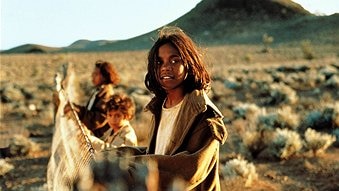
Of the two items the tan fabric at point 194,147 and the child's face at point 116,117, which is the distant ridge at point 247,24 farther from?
the tan fabric at point 194,147

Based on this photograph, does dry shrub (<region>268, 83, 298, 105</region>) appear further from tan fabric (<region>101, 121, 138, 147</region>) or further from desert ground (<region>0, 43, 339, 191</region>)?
tan fabric (<region>101, 121, 138, 147</region>)

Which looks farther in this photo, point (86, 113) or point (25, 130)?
point (25, 130)

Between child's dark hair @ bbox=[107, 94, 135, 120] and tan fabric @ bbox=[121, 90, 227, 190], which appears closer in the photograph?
tan fabric @ bbox=[121, 90, 227, 190]

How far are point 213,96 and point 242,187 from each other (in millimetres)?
14021

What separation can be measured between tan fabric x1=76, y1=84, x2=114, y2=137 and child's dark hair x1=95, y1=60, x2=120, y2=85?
0.33 feet

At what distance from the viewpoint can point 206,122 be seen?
3.57m

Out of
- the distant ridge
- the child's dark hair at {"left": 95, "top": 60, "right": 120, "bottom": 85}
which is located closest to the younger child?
the child's dark hair at {"left": 95, "top": 60, "right": 120, "bottom": 85}

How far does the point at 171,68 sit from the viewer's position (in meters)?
3.78

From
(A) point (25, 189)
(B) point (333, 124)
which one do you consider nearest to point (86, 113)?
(A) point (25, 189)

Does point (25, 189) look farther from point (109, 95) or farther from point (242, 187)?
point (242, 187)

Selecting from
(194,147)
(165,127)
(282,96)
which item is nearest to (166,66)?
(165,127)

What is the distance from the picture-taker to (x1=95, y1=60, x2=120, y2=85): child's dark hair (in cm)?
911

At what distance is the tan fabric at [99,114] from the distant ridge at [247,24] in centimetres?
7911

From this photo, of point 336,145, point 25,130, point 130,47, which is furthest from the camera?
point 130,47
